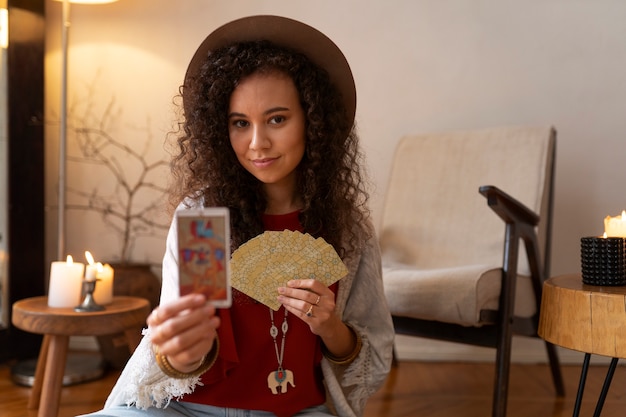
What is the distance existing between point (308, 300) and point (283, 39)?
567 millimetres

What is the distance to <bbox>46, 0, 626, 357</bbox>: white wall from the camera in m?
3.37

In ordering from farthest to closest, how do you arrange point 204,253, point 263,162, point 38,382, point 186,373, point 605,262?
point 38,382, point 605,262, point 263,162, point 186,373, point 204,253

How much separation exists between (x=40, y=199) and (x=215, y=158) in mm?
2339

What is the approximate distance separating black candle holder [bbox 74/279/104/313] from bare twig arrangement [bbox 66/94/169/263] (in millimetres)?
1106

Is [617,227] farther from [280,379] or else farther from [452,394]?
[452,394]

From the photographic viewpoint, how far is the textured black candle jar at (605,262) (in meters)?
1.75

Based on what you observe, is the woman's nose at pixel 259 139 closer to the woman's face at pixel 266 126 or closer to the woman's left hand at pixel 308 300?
the woman's face at pixel 266 126

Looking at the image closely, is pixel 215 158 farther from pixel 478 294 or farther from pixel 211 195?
pixel 478 294

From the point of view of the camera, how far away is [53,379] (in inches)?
96.0

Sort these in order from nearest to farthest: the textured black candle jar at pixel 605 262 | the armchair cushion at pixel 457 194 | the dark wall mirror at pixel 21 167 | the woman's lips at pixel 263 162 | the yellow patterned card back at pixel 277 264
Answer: the yellow patterned card back at pixel 277 264
the woman's lips at pixel 263 162
the textured black candle jar at pixel 605 262
the armchair cushion at pixel 457 194
the dark wall mirror at pixel 21 167

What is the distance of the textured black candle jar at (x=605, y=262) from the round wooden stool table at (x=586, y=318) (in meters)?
0.02

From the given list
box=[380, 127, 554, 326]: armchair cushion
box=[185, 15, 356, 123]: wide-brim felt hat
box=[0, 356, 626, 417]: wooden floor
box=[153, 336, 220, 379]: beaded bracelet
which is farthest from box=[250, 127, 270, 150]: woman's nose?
box=[0, 356, 626, 417]: wooden floor

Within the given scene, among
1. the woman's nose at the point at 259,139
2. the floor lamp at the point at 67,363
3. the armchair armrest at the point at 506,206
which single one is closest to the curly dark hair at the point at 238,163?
the woman's nose at the point at 259,139

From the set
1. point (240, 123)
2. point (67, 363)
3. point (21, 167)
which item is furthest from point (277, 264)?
point (21, 167)
